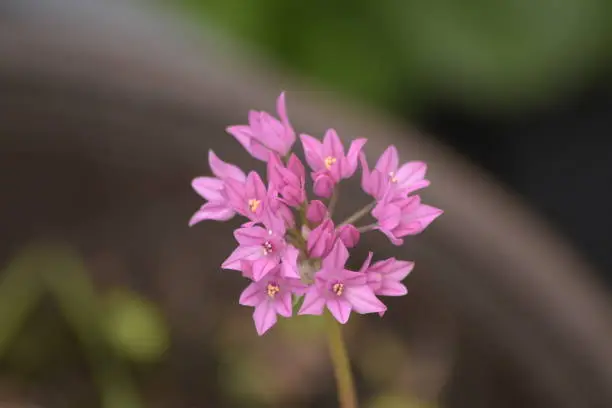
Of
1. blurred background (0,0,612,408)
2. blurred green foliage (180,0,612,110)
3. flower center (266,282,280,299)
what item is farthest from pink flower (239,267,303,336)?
blurred green foliage (180,0,612,110)

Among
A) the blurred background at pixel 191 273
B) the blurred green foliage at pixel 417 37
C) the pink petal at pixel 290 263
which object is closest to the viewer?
the pink petal at pixel 290 263

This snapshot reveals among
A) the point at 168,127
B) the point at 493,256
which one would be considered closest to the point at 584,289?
the point at 493,256

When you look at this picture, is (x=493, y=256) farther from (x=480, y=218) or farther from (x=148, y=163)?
(x=148, y=163)

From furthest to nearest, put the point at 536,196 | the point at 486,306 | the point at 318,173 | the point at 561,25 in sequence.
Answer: the point at 536,196, the point at 561,25, the point at 486,306, the point at 318,173

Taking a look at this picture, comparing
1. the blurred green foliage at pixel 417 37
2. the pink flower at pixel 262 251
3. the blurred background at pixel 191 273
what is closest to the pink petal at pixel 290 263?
the pink flower at pixel 262 251

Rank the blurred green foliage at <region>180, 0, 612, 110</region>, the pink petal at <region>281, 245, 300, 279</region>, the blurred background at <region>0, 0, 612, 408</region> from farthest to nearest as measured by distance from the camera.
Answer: the blurred green foliage at <region>180, 0, 612, 110</region> → the blurred background at <region>0, 0, 612, 408</region> → the pink petal at <region>281, 245, 300, 279</region>

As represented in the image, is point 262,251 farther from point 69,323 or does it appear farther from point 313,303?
point 69,323

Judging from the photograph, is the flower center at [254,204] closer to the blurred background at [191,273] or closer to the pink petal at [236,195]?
the pink petal at [236,195]

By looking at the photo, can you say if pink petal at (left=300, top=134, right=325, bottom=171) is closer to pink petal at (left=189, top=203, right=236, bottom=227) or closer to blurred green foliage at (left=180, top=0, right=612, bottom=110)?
pink petal at (left=189, top=203, right=236, bottom=227)
